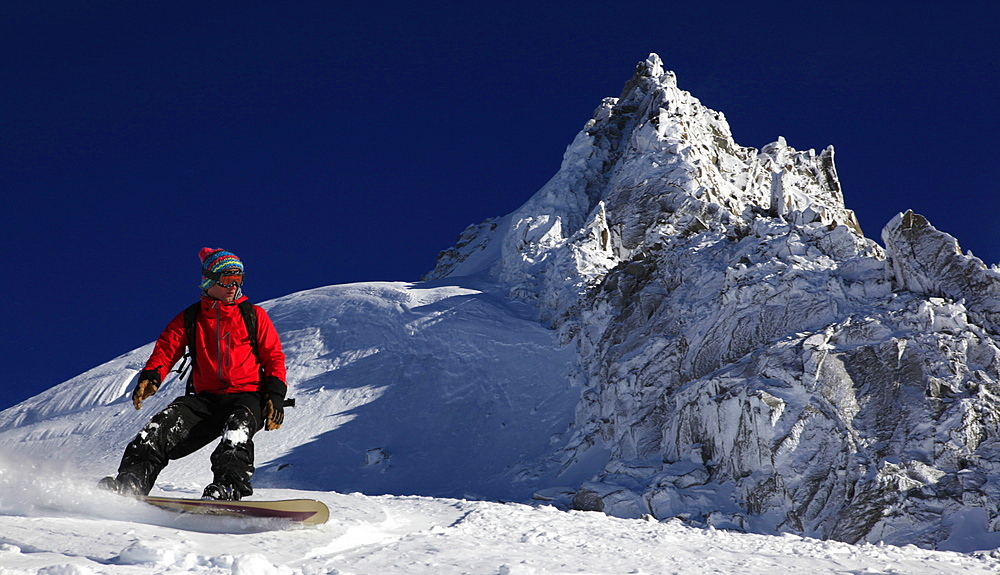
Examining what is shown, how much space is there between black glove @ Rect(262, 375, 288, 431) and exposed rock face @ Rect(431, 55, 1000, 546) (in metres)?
10.7

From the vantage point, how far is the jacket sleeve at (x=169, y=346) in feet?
18.1

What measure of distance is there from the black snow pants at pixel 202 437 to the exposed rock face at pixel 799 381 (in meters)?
10.9

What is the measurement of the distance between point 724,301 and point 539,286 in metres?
19.1

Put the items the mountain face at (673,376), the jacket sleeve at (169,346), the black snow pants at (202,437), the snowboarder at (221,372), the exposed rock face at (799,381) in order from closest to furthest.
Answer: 1. the black snow pants at (202,437)
2. the snowboarder at (221,372)
3. the jacket sleeve at (169,346)
4. the exposed rock face at (799,381)
5. the mountain face at (673,376)

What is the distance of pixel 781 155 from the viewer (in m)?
41.4

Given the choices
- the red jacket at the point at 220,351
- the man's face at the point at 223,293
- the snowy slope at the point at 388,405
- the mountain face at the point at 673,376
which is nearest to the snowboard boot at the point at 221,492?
the red jacket at the point at 220,351

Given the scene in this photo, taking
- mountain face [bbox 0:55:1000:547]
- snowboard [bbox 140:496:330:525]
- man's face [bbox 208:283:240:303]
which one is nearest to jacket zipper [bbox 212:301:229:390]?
man's face [bbox 208:283:240:303]

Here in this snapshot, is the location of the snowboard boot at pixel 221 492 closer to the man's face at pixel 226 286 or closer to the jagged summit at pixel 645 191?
the man's face at pixel 226 286

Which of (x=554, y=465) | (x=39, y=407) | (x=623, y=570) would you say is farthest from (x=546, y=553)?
(x=39, y=407)

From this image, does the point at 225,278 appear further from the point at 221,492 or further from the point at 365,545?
the point at 365,545

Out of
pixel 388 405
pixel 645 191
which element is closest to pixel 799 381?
pixel 388 405

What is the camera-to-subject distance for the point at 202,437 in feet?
18.2

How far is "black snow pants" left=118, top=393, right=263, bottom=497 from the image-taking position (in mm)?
5172

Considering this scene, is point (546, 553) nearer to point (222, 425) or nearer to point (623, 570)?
point (623, 570)
